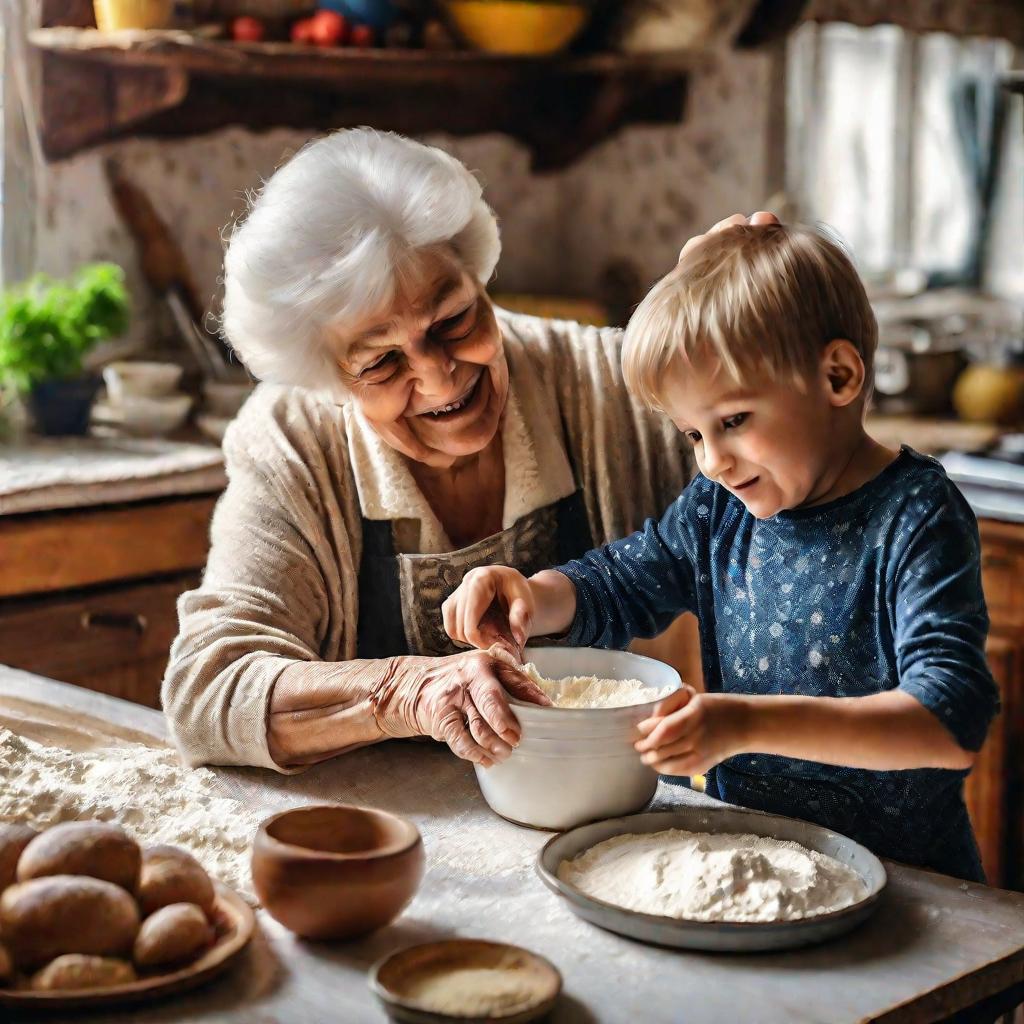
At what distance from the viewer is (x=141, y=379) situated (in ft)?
11.1

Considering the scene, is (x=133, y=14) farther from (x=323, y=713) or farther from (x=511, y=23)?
(x=323, y=713)

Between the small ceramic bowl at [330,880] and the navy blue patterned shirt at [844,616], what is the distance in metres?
0.46

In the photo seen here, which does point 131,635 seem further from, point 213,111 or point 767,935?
point 767,935

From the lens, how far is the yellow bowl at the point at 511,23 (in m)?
3.62

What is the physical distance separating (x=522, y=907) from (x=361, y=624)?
701 mm

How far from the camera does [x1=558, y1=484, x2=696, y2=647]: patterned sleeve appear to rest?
168 centimetres

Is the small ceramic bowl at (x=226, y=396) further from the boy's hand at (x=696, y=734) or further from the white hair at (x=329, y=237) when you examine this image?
the boy's hand at (x=696, y=734)

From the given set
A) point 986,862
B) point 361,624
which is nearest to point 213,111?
point 361,624

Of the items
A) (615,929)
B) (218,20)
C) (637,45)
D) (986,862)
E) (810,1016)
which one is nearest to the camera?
(810,1016)

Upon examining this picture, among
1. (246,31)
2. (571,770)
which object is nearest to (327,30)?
(246,31)

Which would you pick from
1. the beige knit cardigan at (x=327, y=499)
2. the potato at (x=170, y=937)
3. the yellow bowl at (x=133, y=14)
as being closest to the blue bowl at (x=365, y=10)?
the yellow bowl at (x=133, y=14)

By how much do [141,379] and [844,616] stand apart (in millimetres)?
2280

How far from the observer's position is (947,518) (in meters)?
1.40

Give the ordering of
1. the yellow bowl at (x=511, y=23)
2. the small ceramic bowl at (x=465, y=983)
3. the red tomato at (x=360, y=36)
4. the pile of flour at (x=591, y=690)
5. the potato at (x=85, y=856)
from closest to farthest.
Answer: the small ceramic bowl at (x=465, y=983)
the potato at (x=85, y=856)
the pile of flour at (x=591, y=690)
the red tomato at (x=360, y=36)
the yellow bowl at (x=511, y=23)
